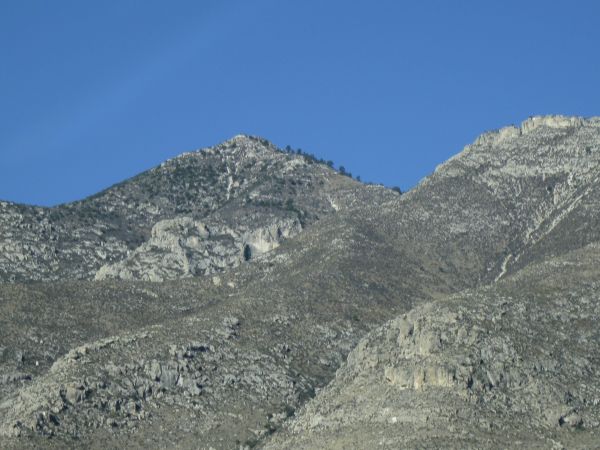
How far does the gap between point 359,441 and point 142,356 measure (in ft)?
80.7

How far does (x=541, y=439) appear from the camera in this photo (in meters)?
172

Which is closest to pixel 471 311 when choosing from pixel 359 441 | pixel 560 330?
pixel 560 330

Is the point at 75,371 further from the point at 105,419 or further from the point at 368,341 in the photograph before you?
the point at 368,341

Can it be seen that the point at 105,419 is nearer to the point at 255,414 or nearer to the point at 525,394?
the point at 255,414

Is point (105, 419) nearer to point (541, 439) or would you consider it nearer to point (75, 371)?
point (75, 371)

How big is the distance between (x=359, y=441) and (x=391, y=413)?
3.62 metres

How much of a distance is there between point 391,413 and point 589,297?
2290cm

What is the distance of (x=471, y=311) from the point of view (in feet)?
614

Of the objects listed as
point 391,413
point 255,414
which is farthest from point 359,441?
point 255,414

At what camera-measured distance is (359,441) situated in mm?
173250

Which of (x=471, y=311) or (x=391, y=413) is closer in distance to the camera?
(x=391, y=413)

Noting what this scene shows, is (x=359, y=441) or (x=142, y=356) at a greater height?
(x=142, y=356)

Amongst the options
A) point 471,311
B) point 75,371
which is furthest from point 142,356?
point 471,311

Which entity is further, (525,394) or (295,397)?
(295,397)
